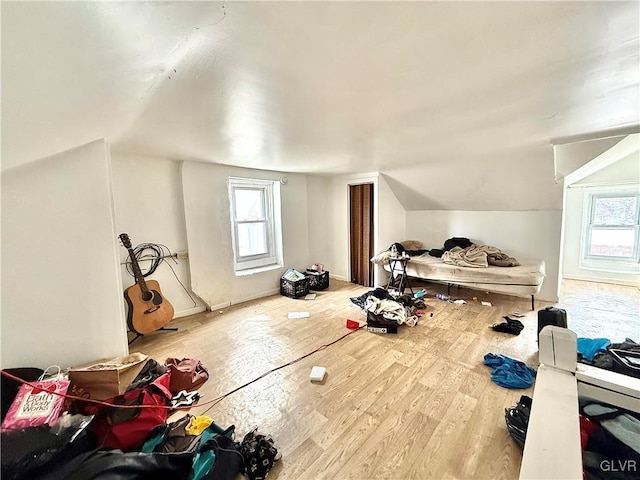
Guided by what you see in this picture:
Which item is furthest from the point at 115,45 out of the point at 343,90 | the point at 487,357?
the point at 487,357

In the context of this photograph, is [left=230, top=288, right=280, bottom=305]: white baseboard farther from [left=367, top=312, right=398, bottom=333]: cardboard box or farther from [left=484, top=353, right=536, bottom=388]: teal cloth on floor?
[left=484, top=353, right=536, bottom=388]: teal cloth on floor

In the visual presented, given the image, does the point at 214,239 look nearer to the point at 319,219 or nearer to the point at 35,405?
the point at 319,219

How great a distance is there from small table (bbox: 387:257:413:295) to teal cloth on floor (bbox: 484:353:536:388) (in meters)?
1.91

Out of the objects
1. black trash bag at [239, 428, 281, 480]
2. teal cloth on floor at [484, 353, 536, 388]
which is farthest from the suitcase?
black trash bag at [239, 428, 281, 480]

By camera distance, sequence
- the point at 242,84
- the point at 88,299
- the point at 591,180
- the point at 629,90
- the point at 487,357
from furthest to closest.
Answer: the point at 591,180
the point at 487,357
the point at 88,299
the point at 629,90
the point at 242,84

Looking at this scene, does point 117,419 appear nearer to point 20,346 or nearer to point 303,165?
point 20,346

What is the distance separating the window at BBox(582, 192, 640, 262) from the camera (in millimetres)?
4465

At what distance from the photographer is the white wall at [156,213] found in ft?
9.83

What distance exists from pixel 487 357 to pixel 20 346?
11.9 feet

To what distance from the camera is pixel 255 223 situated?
439cm

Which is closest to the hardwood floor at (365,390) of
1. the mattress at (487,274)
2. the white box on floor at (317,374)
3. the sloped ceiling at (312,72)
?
the white box on floor at (317,374)

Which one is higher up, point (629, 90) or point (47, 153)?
point (629, 90)

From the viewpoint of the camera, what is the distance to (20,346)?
176cm

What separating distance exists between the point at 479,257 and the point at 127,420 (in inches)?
168
